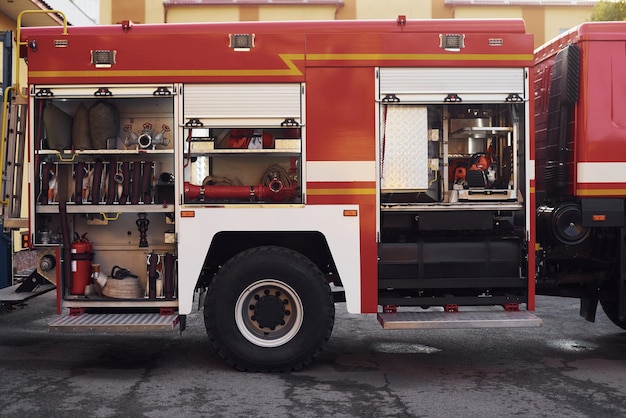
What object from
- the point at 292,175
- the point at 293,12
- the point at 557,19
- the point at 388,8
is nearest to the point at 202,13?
the point at 293,12

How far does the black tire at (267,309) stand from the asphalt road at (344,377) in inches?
8.2

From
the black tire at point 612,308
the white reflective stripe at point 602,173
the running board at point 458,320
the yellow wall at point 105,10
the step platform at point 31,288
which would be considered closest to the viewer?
the running board at point 458,320

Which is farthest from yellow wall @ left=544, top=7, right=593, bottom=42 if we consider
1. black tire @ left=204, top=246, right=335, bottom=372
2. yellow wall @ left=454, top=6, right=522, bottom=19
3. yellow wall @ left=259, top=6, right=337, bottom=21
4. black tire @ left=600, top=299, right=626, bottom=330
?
black tire @ left=204, top=246, right=335, bottom=372

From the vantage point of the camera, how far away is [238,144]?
6668 mm

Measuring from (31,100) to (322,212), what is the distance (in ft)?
9.55

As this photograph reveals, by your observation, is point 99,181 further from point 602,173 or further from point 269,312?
point 602,173

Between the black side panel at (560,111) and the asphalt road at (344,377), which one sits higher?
the black side panel at (560,111)

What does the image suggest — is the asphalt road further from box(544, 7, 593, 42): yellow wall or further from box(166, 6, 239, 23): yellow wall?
box(544, 7, 593, 42): yellow wall

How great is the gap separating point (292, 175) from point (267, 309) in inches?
50.8

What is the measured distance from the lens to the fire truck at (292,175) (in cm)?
645

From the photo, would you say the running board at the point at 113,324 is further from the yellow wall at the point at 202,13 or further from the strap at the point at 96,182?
the yellow wall at the point at 202,13

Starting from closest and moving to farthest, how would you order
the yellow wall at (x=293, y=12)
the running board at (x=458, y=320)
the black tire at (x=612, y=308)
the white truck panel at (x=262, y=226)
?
the running board at (x=458, y=320), the white truck panel at (x=262, y=226), the black tire at (x=612, y=308), the yellow wall at (x=293, y=12)

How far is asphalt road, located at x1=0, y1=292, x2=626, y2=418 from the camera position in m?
5.48

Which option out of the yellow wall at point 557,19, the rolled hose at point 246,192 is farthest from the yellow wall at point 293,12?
the rolled hose at point 246,192
